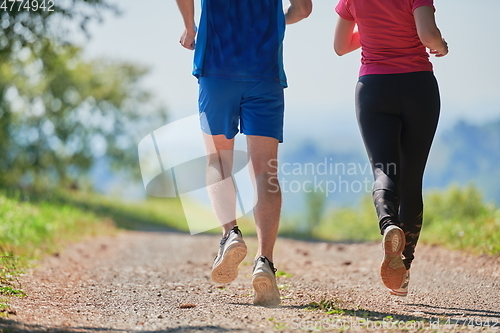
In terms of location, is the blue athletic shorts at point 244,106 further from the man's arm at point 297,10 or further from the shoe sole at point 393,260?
the shoe sole at point 393,260

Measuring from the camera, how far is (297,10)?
10.1 feet

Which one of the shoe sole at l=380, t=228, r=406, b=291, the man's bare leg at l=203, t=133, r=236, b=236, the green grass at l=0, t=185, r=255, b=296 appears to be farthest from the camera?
the green grass at l=0, t=185, r=255, b=296

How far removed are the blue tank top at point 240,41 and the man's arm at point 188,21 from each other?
4.5 inches

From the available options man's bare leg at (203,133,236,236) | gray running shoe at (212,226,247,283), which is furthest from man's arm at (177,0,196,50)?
gray running shoe at (212,226,247,283)

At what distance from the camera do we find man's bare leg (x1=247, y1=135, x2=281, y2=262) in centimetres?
287

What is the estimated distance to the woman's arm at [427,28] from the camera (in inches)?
106

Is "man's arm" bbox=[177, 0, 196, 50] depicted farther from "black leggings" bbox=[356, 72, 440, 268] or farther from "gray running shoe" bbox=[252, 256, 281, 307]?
"gray running shoe" bbox=[252, 256, 281, 307]

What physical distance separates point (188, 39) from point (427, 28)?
4.01ft

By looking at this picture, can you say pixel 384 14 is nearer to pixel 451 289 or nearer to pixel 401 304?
pixel 401 304

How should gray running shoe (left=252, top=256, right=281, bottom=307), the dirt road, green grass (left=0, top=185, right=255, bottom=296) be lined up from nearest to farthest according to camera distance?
1. the dirt road
2. gray running shoe (left=252, top=256, right=281, bottom=307)
3. green grass (left=0, top=185, right=255, bottom=296)

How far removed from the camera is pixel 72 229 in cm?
821

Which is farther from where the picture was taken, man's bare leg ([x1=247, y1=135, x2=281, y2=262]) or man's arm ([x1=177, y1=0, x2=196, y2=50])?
man's arm ([x1=177, y1=0, x2=196, y2=50])

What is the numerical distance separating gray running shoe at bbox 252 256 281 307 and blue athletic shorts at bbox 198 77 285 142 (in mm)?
638

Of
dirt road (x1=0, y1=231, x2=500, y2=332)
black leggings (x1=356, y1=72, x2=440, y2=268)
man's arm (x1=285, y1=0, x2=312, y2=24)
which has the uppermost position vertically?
man's arm (x1=285, y1=0, x2=312, y2=24)
